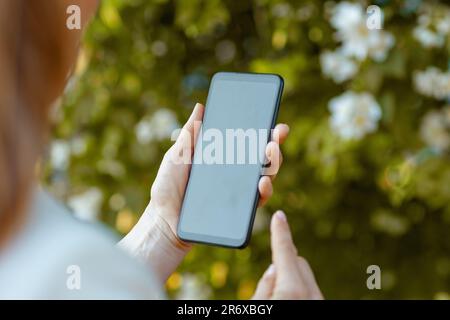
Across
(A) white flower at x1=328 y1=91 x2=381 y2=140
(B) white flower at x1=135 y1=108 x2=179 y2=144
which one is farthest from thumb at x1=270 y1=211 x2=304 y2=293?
(B) white flower at x1=135 y1=108 x2=179 y2=144

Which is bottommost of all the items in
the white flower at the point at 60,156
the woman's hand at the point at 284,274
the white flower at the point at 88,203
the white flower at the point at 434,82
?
the woman's hand at the point at 284,274

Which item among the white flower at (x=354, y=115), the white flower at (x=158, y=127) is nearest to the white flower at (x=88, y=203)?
the white flower at (x=158, y=127)

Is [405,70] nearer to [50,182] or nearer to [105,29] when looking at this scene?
[105,29]

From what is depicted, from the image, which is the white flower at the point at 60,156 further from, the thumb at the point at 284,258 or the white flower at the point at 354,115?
the thumb at the point at 284,258

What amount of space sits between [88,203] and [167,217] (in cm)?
104

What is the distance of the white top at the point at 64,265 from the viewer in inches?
19.7

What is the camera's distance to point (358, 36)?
1.58 m

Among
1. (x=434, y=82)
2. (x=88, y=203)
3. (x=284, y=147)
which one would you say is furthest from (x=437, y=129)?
(x=88, y=203)

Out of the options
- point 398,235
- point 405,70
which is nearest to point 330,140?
point 405,70

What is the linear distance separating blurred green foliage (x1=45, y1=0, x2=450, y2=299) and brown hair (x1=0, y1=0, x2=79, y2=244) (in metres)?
1.11

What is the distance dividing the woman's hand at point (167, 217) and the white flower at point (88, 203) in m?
1.01

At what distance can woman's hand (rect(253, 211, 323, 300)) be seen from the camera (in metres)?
0.60

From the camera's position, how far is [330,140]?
1600 millimetres

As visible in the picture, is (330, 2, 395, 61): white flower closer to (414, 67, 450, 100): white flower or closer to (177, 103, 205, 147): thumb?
(414, 67, 450, 100): white flower
